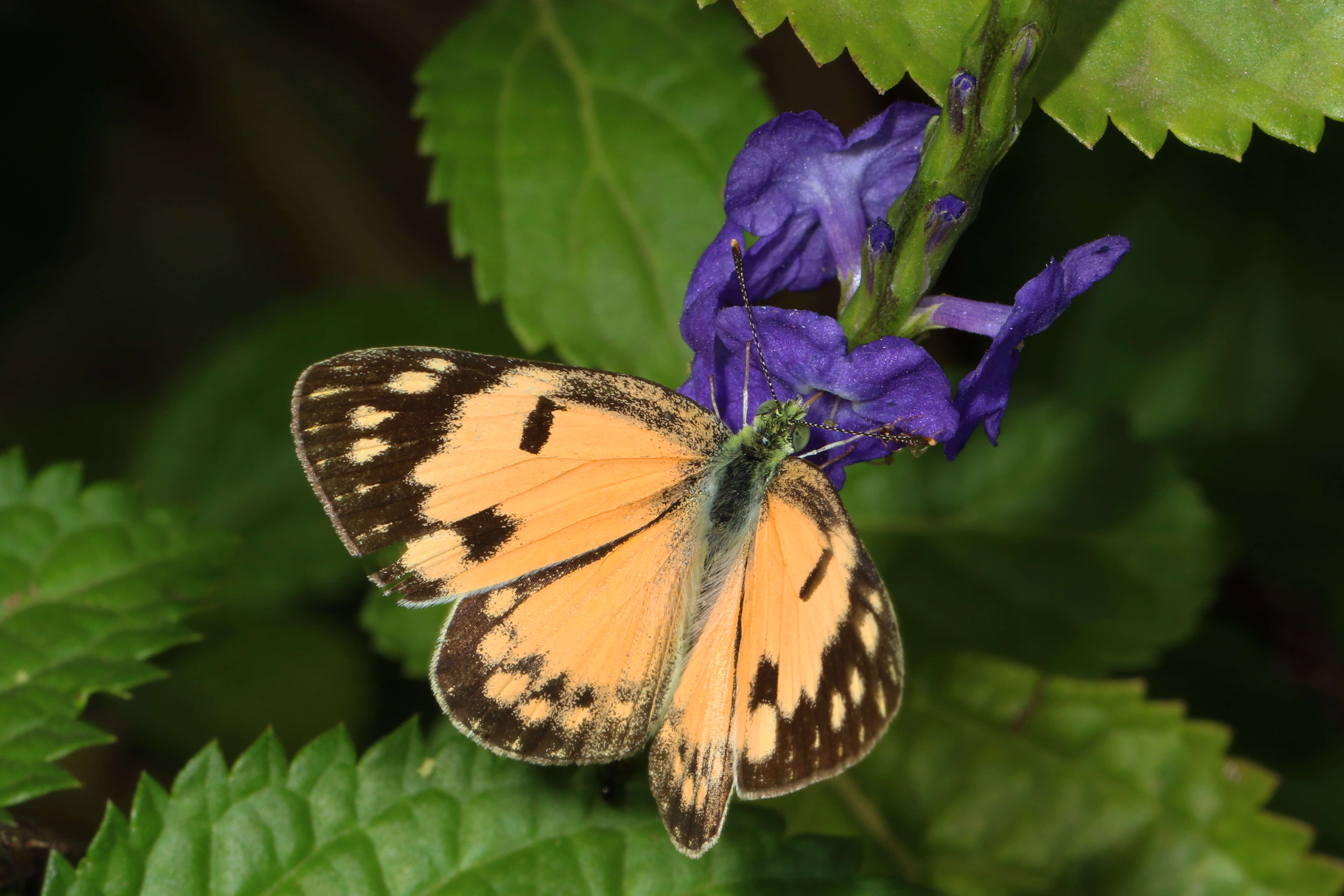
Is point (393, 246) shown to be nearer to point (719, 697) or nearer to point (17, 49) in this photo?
point (17, 49)

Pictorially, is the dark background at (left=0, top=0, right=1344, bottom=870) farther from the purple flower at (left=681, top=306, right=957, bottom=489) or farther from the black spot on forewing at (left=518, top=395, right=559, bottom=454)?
the purple flower at (left=681, top=306, right=957, bottom=489)

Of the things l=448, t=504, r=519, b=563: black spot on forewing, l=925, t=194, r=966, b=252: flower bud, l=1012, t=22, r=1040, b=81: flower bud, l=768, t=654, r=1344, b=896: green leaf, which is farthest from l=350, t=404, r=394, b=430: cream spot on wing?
l=768, t=654, r=1344, b=896: green leaf

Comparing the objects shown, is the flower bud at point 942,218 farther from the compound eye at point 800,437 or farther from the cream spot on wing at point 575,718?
the cream spot on wing at point 575,718

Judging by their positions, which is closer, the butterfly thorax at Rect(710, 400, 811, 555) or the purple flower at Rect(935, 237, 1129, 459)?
the purple flower at Rect(935, 237, 1129, 459)

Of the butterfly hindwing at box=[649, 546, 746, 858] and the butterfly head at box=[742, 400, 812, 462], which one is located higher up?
the butterfly head at box=[742, 400, 812, 462]

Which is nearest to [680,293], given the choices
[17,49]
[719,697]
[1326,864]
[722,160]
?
[722,160]

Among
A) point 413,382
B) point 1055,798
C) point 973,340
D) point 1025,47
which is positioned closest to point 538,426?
point 413,382

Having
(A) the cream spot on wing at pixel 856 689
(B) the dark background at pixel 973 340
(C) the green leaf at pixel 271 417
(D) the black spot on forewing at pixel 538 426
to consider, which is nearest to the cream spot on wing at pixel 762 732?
(A) the cream spot on wing at pixel 856 689
